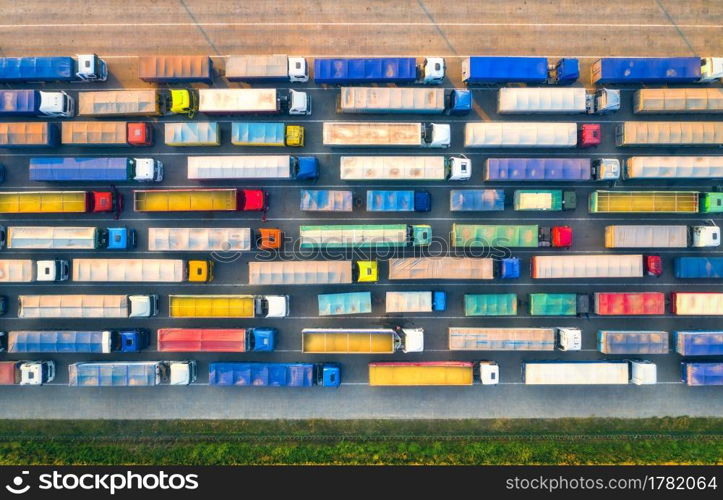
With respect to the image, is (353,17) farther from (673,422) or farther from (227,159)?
(673,422)

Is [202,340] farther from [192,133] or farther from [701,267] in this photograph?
[701,267]

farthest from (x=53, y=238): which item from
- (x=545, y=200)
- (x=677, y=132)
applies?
(x=677, y=132)

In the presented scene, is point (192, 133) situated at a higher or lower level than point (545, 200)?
higher

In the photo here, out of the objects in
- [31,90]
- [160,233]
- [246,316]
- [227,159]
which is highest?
[31,90]

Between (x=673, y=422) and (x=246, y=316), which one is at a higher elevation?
(x=246, y=316)

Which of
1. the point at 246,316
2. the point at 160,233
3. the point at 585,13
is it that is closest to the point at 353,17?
the point at 585,13

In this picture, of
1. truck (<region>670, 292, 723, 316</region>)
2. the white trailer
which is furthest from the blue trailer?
the white trailer
